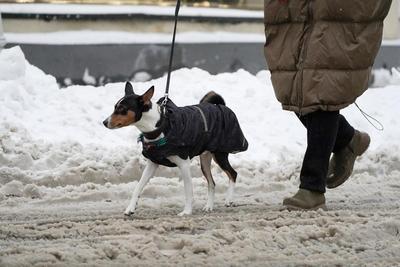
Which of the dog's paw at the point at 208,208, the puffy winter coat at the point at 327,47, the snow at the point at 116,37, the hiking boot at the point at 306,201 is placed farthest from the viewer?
the snow at the point at 116,37

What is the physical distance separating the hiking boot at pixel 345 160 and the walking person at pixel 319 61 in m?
0.31

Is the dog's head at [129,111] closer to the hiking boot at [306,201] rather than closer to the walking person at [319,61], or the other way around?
the walking person at [319,61]

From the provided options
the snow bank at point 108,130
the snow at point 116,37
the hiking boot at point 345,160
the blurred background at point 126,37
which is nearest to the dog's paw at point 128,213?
the hiking boot at point 345,160

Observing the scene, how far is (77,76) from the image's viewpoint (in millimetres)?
10930

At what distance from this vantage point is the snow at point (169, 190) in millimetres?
4422

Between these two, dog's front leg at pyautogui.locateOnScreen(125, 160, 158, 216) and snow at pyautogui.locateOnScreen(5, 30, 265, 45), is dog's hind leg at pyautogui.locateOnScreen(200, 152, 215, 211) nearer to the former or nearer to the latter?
dog's front leg at pyautogui.locateOnScreen(125, 160, 158, 216)

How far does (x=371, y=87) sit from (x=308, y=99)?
742 centimetres

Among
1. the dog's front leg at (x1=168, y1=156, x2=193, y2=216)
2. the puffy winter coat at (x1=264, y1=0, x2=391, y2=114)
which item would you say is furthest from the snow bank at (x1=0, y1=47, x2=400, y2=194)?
the puffy winter coat at (x1=264, y1=0, x2=391, y2=114)

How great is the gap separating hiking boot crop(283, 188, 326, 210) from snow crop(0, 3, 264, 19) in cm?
622

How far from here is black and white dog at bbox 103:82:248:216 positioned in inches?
220

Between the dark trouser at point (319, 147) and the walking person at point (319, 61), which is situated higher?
the walking person at point (319, 61)

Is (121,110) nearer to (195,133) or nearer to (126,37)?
(195,133)

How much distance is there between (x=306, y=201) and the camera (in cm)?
567

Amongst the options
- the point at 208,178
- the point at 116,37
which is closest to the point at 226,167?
the point at 208,178
